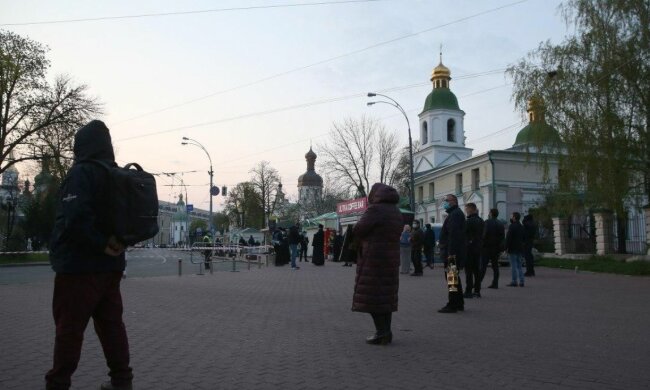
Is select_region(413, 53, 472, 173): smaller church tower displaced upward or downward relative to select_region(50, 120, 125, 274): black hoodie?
upward

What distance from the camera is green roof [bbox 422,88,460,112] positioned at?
6272cm

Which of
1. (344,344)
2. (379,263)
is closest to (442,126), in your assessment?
(379,263)

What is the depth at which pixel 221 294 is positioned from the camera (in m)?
12.4

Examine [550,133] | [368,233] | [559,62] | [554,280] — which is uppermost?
[559,62]

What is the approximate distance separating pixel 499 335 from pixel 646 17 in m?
18.1

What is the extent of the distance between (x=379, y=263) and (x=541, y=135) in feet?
70.4

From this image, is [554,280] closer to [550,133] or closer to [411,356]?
[550,133]

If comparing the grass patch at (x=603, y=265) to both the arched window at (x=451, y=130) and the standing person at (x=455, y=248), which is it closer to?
the standing person at (x=455, y=248)

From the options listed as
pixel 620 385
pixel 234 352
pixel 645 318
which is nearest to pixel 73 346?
pixel 234 352

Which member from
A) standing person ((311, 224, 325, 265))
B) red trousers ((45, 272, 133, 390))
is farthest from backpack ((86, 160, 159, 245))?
standing person ((311, 224, 325, 265))

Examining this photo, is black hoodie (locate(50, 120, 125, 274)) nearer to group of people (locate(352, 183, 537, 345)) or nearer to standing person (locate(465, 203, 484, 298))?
group of people (locate(352, 183, 537, 345))

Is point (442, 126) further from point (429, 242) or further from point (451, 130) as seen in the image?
point (429, 242)

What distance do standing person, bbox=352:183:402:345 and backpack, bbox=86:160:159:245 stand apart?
2.96m

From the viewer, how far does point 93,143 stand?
419 cm
